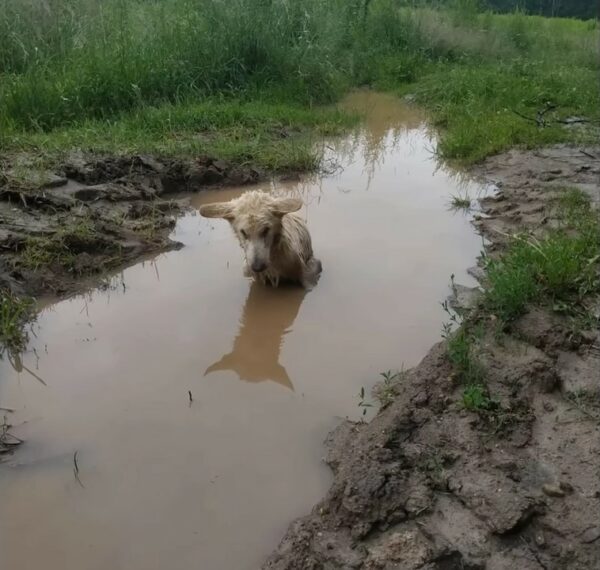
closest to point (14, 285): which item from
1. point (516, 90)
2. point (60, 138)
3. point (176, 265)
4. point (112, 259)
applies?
point (112, 259)

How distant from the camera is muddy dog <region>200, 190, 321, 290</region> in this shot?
5.86m

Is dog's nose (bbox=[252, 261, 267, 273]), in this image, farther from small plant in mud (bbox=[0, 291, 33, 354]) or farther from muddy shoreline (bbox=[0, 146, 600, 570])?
small plant in mud (bbox=[0, 291, 33, 354])

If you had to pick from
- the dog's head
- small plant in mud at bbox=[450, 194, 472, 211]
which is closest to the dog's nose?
the dog's head

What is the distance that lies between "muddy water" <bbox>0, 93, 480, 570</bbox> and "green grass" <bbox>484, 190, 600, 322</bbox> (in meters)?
0.75

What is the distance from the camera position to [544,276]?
5.03 m

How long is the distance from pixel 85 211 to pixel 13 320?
6.80 ft

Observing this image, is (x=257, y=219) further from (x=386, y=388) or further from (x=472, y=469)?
(x=472, y=469)

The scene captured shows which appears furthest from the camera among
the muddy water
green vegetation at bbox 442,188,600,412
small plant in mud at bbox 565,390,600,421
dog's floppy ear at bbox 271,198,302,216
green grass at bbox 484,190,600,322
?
dog's floppy ear at bbox 271,198,302,216

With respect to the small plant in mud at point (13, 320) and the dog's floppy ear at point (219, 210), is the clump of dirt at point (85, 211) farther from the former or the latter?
the dog's floppy ear at point (219, 210)

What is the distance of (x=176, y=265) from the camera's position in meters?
6.78

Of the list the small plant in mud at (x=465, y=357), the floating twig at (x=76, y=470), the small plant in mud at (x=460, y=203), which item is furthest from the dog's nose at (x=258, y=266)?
the small plant in mud at (x=460, y=203)

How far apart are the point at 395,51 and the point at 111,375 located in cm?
1342

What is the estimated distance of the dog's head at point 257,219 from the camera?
582 cm

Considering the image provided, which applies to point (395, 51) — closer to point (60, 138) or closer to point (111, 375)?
point (60, 138)
